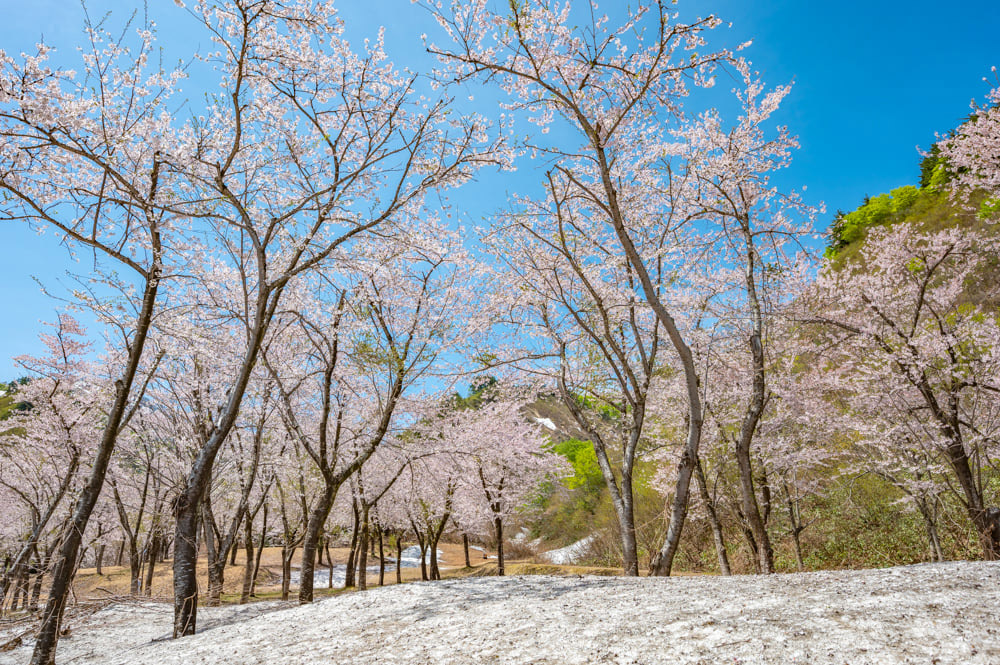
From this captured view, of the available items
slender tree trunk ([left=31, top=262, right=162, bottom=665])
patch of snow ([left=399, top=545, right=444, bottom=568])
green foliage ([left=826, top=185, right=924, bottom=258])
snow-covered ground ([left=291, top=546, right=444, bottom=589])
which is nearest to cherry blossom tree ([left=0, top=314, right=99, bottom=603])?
slender tree trunk ([left=31, top=262, right=162, bottom=665])

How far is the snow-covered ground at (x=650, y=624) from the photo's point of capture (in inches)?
92.0

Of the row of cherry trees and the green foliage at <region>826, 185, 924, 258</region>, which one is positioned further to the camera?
the green foliage at <region>826, 185, 924, 258</region>

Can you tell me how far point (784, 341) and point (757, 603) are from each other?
979 cm

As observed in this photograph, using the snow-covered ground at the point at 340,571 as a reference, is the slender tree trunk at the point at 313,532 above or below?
above

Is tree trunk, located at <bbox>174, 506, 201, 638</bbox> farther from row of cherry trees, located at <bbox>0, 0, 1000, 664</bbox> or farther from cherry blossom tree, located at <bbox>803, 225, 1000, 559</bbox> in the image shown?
cherry blossom tree, located at <bbox>803, 225, 1000, 559</bbox>

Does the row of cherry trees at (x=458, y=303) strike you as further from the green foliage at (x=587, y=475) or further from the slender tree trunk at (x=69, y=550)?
the green foliage at (x=587, y=475)

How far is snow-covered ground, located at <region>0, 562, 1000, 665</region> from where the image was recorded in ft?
7.66

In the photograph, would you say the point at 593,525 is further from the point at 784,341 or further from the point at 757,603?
the point at 757,603

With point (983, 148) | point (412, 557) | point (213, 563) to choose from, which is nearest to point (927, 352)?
point (983, 148)

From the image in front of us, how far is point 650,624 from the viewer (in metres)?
2.90

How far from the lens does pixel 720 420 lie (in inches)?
405

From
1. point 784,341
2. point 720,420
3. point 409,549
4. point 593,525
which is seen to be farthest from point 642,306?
point 409,549

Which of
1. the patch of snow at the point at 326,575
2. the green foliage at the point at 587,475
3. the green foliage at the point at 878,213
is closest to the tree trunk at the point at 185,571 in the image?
the patch of snow at the point at 326,575

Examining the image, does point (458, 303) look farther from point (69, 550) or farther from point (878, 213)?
point (878, 213)
